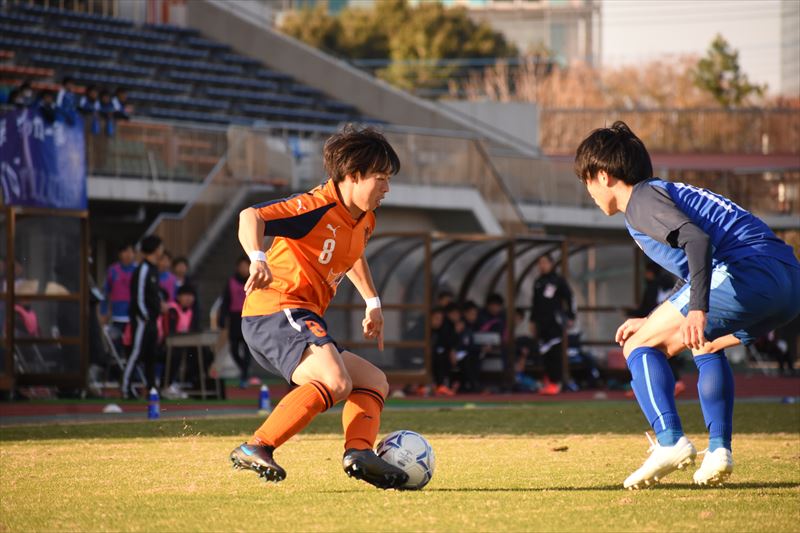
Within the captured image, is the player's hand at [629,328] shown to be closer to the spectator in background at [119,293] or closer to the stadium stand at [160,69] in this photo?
the spectator in background at [119,293]

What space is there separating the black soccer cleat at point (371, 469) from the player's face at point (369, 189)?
1335 mm

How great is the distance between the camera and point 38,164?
1694 centimetres

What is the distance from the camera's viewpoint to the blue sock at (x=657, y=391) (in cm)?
706

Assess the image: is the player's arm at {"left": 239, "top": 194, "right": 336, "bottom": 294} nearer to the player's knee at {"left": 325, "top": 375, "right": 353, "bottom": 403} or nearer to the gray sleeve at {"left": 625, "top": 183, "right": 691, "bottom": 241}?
the player's knee at {"left": 325, "top": 375, "right": 353, "bottom": 403}

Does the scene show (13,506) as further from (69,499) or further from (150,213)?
(150,213)

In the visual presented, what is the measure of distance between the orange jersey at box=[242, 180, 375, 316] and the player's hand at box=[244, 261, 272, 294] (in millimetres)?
439

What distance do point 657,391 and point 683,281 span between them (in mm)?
660

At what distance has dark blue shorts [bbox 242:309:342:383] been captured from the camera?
6.93m

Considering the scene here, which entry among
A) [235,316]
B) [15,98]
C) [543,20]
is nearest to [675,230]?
[235,316]

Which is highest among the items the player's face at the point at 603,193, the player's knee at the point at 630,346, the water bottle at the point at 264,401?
the player's face at the point at 603,193

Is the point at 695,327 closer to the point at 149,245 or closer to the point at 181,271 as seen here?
the point at 149,245

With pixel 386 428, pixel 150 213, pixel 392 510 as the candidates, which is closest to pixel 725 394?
pixel 392 510

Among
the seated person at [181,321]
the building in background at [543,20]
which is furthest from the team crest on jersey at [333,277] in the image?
the building in background at [543,20]

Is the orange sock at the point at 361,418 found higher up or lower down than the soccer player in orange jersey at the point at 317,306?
lower down
